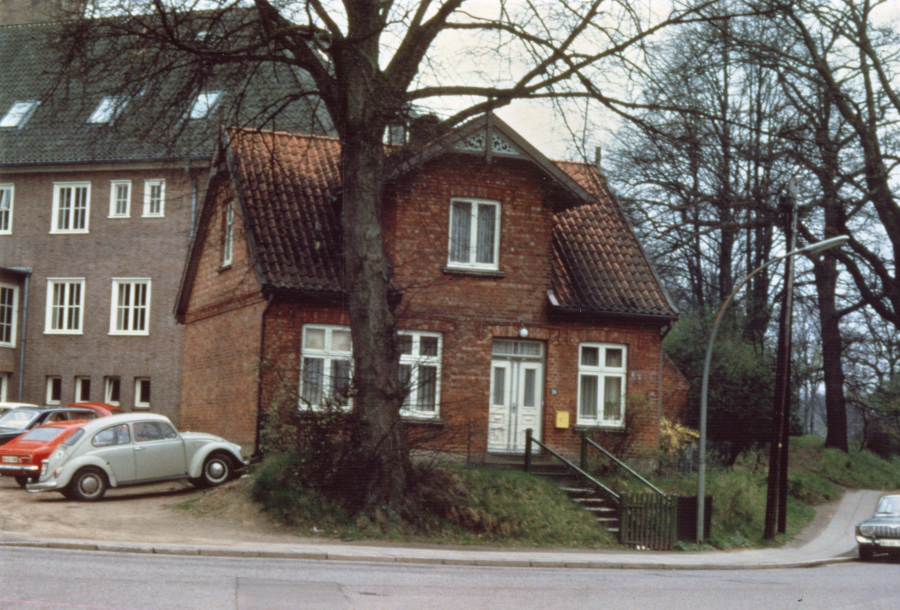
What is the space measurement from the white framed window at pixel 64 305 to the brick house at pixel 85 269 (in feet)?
0.12

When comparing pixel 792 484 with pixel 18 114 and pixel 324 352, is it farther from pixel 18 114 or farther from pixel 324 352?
pixel 18 114

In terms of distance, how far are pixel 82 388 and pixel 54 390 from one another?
127 cm

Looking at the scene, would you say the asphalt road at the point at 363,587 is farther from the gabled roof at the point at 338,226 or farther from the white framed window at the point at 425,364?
the gabled roof at the point at 338,226

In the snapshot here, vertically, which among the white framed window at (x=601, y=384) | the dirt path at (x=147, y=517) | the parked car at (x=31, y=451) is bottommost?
the dirt path at (x=147, y=517)

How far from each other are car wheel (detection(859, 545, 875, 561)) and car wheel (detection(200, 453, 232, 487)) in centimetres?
1381

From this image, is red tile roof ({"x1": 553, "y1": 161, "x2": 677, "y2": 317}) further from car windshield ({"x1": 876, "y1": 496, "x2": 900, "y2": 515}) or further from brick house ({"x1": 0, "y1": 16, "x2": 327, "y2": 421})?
brick house ({"x1": 0, "y1": 16, "x2": 327, "y2": 421})

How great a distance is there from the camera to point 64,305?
134 feet

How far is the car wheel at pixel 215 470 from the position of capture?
21861mm

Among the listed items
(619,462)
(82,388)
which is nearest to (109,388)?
(82,388)

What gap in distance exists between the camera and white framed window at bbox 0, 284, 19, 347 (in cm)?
4066

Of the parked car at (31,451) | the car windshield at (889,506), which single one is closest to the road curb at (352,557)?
the parked car at (31,451)

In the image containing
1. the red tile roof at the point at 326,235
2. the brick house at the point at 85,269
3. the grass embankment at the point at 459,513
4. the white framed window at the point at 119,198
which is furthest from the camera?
the white framed window at the point at 119,198

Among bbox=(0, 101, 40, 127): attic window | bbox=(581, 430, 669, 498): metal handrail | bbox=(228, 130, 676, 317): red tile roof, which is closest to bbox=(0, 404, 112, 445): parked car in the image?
bbox=(228, 130, 676, 317): red tile roof

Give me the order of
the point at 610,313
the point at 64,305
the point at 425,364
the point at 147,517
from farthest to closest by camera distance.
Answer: the point at 64,305, the point at 610,313, the point at 425,364, the point at 147,517
